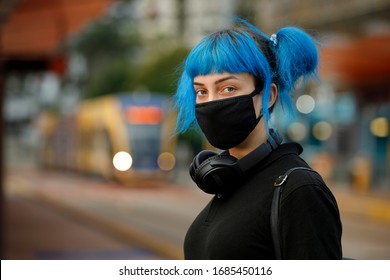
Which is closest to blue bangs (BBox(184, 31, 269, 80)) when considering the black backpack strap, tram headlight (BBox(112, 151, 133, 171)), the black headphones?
the black headphones

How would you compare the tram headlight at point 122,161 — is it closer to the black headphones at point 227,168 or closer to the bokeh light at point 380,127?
the bokeh light at point 380,127

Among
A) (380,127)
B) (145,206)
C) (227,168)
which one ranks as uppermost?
(380,127)

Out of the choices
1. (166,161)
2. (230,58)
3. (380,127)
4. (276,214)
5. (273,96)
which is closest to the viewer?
(276,214)

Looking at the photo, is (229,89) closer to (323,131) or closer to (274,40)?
(274,40)

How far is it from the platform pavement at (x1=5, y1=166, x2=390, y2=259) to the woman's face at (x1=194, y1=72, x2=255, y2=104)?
36.1 ft

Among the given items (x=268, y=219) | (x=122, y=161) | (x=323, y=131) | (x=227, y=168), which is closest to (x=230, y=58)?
(x=227, y=168)

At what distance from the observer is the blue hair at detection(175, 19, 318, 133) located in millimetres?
2189

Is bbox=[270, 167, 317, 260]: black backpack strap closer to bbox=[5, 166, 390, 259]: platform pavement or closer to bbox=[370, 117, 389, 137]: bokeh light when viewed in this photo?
bbox=[5, 166, 390, 259]: platform pavement

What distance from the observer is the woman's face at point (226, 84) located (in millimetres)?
2210

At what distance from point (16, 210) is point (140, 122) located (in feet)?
31.6

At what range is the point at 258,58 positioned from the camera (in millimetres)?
2195

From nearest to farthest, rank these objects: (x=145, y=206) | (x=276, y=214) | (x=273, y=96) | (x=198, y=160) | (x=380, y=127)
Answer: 1. (x=276, y=214)
2. (x=273, y=96)
3. (x=198, y=160)
4. (x=145, y=206)
5. (x=380, y=127)

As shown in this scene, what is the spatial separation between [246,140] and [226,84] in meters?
0.14
